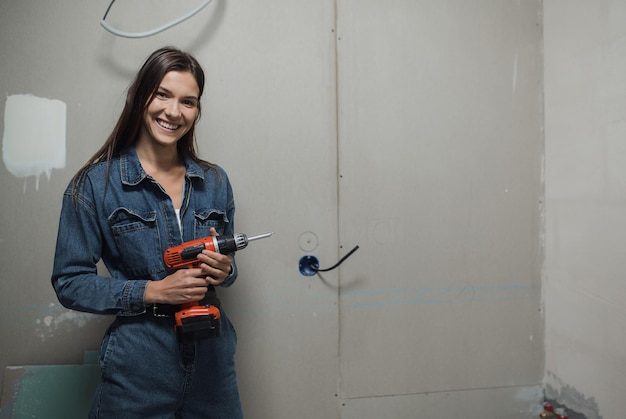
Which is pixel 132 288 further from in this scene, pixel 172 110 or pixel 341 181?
pixel 341 181

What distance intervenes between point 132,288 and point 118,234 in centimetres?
15

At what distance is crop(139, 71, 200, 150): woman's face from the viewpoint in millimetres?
1141

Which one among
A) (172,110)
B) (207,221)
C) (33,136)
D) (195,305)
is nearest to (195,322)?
(195,305)

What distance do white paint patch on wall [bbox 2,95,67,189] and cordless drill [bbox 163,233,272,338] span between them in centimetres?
75

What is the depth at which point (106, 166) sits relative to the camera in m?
1.13

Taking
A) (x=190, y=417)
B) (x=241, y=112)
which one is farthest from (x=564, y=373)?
(x=241, y=112)

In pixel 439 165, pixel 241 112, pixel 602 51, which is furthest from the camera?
pixel 439 165

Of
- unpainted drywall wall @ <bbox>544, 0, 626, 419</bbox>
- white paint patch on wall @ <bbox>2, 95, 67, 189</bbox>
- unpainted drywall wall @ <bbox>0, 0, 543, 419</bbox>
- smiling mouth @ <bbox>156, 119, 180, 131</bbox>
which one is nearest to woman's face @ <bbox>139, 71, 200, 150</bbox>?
smiling mouth @ <bbox>156, 119, 180, 131</bbox>

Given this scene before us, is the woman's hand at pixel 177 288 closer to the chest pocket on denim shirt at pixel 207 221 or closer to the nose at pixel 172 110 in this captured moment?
the chest pocket on denim shirt at pixel 207 221

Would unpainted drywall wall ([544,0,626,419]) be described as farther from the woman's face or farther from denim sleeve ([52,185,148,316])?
denim sleeve ([52,185,148,316])

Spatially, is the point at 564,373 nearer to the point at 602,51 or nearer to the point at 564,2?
the point at 602,51

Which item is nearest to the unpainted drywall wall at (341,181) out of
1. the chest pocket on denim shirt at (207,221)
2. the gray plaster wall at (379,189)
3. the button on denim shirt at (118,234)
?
the gray plaster wall at (379,189)

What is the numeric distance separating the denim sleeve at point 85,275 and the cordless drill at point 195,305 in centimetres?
10

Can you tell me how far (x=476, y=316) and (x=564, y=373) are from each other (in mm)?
389
